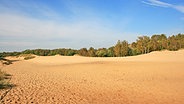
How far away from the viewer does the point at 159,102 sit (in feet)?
31.2

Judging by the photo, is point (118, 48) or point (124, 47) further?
point (118, 48)

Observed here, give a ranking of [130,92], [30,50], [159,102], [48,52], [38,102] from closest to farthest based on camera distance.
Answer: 1. [38,102]
2. [159,102]
3. [130,92]
4. [48,52]
5. [30,50]

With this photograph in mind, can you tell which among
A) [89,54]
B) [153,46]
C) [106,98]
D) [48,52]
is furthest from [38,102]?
[48,52]

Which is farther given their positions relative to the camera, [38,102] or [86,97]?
[86,97]

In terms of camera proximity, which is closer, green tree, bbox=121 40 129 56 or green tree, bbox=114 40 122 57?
green tree, bbox=121 40 129 56

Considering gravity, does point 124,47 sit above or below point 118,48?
above

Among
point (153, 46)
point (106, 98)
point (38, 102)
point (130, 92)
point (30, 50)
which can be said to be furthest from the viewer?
point (30, 50)

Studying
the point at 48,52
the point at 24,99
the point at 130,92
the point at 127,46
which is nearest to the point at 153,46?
the point at 127,46

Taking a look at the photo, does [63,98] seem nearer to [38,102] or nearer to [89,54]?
[38,102]

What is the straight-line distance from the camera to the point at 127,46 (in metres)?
61.3

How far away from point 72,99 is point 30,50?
85.4m

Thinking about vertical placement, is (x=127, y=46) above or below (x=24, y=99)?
above

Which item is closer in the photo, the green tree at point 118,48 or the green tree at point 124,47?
the green tree at point 124,47

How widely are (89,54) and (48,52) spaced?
21.9 metres
